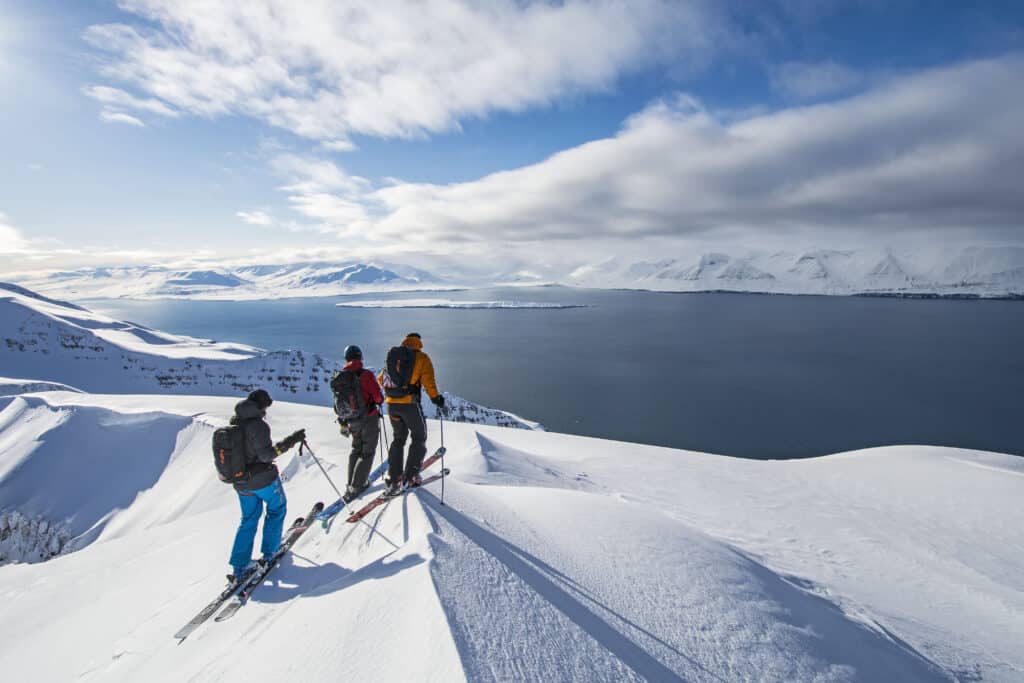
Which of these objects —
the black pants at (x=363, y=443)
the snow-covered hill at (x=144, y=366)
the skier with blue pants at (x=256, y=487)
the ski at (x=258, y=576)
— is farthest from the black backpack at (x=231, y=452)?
the snow-covered hill at (x=144, y=366)

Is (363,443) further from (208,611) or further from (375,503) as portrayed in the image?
(208,611)

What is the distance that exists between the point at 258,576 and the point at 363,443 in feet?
7.36

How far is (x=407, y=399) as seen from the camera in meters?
6.58

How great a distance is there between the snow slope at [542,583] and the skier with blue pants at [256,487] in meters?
0.47

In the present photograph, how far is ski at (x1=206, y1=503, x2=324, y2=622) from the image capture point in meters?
4.82

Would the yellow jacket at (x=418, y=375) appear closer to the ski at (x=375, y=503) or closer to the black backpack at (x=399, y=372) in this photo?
the black backpack at (x=399, y=372)

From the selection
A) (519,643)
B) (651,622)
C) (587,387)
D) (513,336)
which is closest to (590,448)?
(651,622)

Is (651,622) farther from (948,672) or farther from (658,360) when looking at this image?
(658,360)

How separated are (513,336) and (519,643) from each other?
94.1 metres

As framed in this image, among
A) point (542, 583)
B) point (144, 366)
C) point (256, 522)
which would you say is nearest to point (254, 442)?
point (256, 522)

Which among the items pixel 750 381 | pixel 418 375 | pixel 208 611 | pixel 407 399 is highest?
pixel 418 375

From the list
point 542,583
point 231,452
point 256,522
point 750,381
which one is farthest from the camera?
point 750,381

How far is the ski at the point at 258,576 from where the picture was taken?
482cm

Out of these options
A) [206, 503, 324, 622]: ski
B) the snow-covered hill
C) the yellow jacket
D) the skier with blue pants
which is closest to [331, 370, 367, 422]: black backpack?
the yellow jacket
